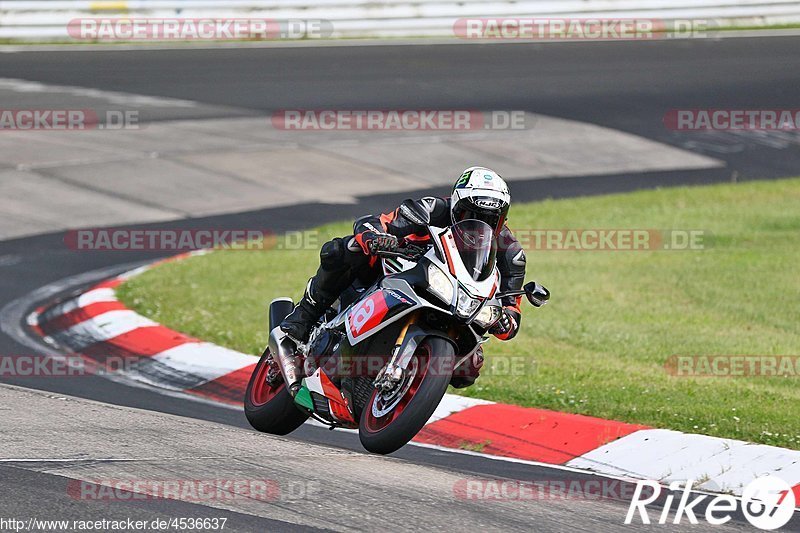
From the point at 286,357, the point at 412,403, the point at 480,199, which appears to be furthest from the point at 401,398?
the point at 480,199

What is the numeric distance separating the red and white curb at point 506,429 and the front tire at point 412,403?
1.06 metres

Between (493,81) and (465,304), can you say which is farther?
(493,81)

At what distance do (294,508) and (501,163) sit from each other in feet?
48.5

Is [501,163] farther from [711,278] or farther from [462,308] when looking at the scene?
[462,308]

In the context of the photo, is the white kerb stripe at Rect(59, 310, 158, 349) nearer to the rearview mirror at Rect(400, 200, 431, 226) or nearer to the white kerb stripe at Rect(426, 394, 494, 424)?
the white kerb stripe at Rect(426, 394, 494, 424)

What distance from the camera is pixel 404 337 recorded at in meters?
6.93

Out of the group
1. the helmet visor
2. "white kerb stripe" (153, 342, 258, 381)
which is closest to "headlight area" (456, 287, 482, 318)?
the helmet visor

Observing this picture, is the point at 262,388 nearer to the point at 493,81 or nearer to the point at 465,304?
the point at 465,304

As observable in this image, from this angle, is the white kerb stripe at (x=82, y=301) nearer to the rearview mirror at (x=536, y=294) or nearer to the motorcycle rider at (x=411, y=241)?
the motorcycle rider at (x=411, y=241)

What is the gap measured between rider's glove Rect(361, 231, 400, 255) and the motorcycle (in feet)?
0.17

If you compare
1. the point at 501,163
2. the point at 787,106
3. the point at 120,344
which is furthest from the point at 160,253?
the point at 787,106

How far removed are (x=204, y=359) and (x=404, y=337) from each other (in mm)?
3320

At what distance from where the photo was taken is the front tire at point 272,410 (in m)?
7.97

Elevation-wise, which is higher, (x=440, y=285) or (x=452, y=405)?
(x=440, y=285)
